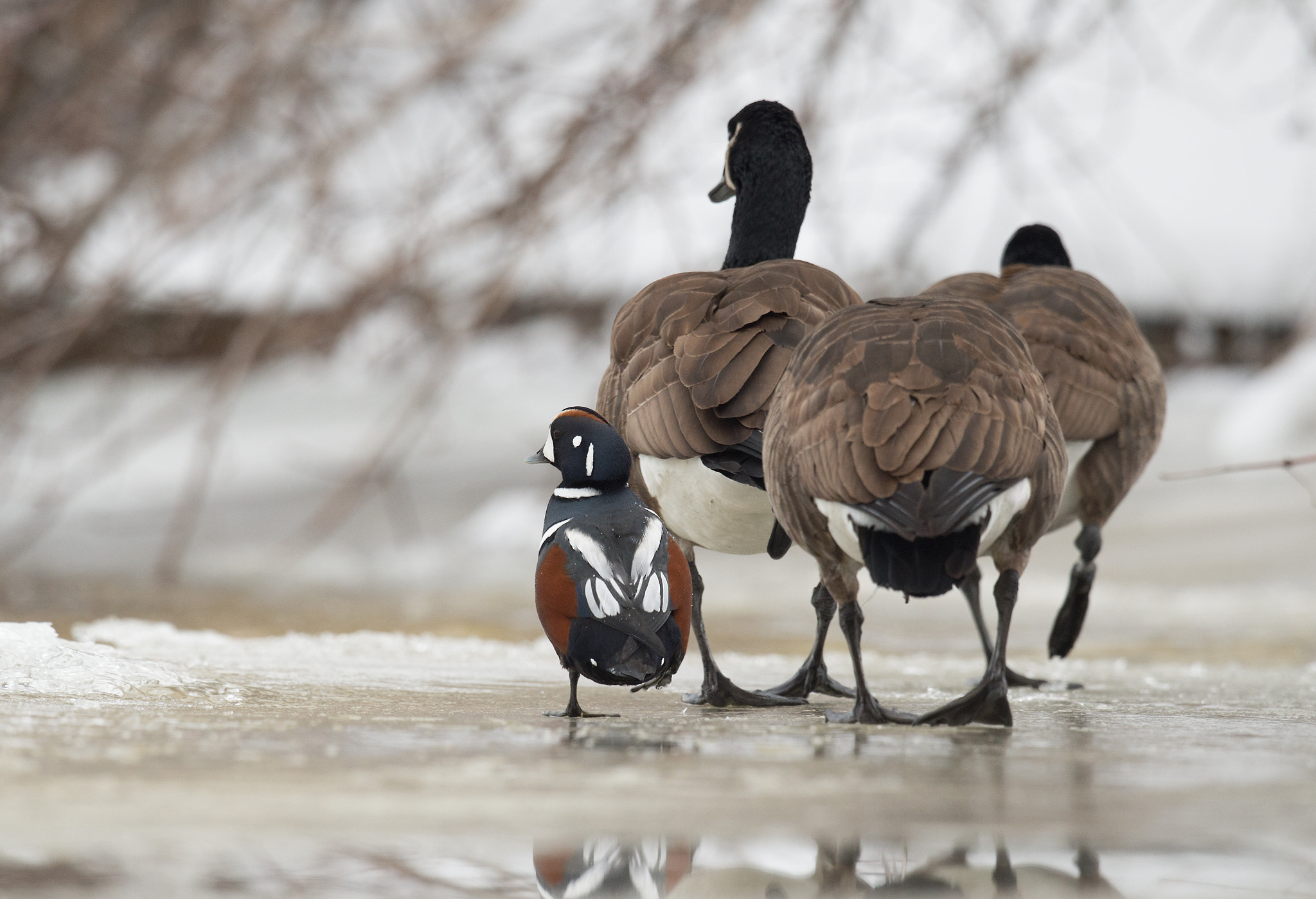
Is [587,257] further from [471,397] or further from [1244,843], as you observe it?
[1244,843]

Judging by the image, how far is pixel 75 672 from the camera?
2783 millimetres

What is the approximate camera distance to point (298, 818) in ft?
5.63

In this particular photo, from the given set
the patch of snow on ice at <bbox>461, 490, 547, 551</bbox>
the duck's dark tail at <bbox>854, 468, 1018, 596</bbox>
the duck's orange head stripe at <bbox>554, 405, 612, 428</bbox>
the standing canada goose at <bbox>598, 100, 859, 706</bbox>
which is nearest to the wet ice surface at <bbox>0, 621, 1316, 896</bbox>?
the duck's dark tail at <bbox>854, 468, 1018, 596</bbox>

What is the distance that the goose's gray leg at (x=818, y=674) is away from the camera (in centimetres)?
353

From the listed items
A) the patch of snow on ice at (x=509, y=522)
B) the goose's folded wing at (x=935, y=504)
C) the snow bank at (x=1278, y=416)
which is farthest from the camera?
the patch of snow on ice at (x=509, y=522)

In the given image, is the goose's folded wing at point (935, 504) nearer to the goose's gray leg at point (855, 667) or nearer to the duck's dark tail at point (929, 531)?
the duck's dark tail at point (929, 531)

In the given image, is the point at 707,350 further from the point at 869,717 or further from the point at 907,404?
the point at 869,717

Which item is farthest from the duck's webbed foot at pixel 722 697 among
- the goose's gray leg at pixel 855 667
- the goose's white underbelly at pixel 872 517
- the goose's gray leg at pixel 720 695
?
the goose's white underbelly at pixel 872 517

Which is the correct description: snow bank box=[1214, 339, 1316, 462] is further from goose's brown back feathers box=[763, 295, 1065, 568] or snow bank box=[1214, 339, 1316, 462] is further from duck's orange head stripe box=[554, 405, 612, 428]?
duck's orange head stripe box=[554, 405, 612, 428]

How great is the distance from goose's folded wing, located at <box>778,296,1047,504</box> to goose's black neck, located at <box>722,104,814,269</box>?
4.04 feet

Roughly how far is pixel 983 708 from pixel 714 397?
0.91 metres

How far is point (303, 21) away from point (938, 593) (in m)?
6.28

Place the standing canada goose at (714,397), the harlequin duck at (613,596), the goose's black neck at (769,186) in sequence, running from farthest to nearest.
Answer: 1. the goose's black neck at (769,186)
2. the standing canada goose at (714,397)
3. the harlequin duck at (613,596)

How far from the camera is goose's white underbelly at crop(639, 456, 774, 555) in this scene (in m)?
3.29
